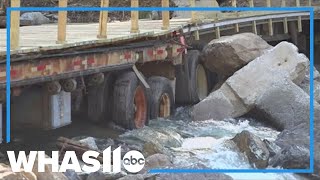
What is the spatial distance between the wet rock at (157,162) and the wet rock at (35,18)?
12573 mm

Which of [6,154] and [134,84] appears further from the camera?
[134,84]

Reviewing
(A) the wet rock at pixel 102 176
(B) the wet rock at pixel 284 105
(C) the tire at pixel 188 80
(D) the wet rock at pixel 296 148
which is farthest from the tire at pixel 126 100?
(A) the wet rock at pixel 102 176

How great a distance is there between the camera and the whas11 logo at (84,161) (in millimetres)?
6499

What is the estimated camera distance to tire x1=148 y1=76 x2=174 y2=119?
10.9 meters

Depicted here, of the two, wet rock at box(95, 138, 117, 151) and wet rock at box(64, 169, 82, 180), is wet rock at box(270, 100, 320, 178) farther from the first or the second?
wet rock at box(64, 169, 82, 180)

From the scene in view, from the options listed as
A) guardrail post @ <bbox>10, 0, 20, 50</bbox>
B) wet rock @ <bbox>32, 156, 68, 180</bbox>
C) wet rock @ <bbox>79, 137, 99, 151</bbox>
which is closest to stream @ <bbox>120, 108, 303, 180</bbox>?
wet rock @ <bbox>79, 137, 99, 151</bbox>

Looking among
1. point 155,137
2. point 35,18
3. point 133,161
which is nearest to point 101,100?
point 155,137

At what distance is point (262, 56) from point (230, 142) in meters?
3.81

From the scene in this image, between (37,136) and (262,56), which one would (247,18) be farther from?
(37,136)

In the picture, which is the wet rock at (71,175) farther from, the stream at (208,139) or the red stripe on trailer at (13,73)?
the stream at (208,139)

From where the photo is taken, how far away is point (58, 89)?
8102 mm

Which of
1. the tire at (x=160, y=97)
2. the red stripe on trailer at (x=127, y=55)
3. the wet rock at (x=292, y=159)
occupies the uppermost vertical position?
the red stripe on trailer at (x=127, y=55)

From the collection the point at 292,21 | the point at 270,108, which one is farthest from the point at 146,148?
the point at 292,21

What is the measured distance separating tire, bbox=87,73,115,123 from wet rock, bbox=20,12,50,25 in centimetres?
1008
